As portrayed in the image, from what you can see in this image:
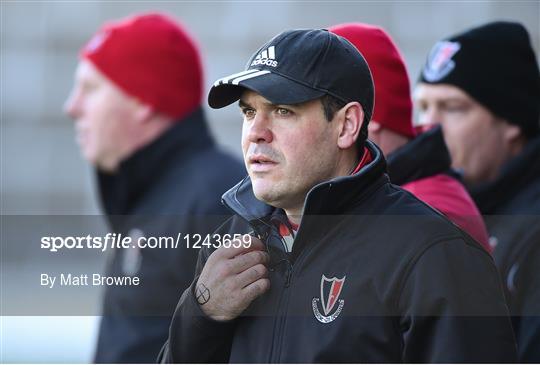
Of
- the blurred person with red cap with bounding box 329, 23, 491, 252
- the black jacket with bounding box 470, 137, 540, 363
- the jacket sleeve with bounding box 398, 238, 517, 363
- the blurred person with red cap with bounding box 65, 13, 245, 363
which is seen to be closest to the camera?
the jacket sleeve with bounding box 398, 238, 517, 363

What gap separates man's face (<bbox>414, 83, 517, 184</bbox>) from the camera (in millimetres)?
2932

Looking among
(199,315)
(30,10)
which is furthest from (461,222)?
(30,10)

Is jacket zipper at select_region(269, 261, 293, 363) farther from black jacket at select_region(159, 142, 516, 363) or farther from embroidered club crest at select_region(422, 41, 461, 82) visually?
embroidered club crest at select_region(422, 41, 461, 82)

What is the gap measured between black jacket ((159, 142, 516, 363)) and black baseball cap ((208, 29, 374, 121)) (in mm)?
115

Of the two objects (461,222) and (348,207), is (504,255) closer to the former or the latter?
(461,222)

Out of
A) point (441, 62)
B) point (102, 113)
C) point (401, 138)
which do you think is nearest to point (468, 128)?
point (441, 62)

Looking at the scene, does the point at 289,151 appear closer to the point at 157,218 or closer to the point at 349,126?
the point at 349,126

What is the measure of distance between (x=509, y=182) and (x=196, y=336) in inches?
50.1

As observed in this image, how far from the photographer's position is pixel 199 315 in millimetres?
1807

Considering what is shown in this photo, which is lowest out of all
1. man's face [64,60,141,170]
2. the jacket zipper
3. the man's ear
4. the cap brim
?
man's face [64,60,141,170]

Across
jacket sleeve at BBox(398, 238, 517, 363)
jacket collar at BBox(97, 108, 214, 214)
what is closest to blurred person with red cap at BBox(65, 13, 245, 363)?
jacket collar at BBox(97, 108, 214, 214)

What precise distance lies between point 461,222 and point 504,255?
0.47 metres

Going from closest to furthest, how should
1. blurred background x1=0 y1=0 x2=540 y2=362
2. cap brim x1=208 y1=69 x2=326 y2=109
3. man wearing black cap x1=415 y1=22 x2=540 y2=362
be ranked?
cap brim x1=208 y1=69 x2=326 y2=109
man wearing black cap x1=415 y1=22 x2=540 y2=362
blurred background x1=0 y1=0 x2=540 y2=362

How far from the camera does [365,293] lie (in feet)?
5.54
